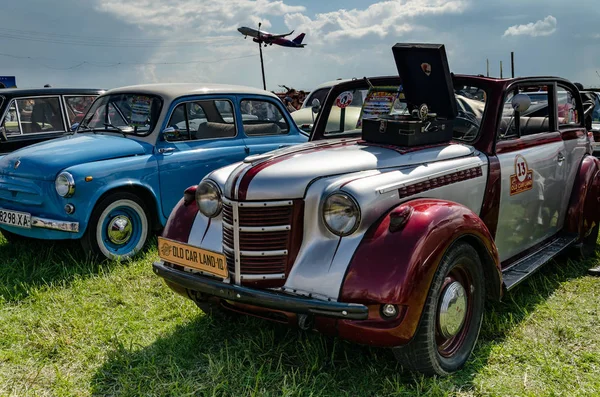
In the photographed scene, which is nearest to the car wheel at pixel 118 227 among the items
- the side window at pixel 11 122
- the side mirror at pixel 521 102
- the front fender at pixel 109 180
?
the front fender at pixel 109 180

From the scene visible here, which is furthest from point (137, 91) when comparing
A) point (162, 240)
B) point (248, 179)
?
point (248, 179)

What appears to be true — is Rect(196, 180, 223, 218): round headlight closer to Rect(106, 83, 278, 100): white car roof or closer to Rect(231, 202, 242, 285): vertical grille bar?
Rect(231, 202, 242, 285): vertical grille bar

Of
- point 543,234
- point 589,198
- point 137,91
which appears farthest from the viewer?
point 137,91

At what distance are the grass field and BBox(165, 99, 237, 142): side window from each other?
193 cm

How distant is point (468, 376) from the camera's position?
307cm

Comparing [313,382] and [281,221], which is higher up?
[281,221]

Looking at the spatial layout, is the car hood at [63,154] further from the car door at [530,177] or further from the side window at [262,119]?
the car door at [530,177]

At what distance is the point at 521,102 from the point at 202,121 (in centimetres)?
343

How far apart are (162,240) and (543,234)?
2.98 meters

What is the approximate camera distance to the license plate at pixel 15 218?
16.3 feet

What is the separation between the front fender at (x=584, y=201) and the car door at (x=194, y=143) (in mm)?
3296

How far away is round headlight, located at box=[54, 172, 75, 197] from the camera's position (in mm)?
4852

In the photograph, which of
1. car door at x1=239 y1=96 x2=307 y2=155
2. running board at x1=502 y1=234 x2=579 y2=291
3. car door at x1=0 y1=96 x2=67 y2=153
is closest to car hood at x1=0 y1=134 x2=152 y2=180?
car door at x1=239 y1=96 x2=307 y2=155

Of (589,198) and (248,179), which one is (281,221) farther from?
(589,198)
